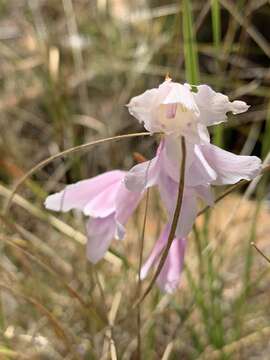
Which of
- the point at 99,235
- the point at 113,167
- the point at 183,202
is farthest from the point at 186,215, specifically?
the point at 113,167

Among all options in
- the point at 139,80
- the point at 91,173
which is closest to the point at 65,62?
the point at 139,80

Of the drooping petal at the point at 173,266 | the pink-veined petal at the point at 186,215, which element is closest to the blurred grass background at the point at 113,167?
the drooping petal at the point at 173,266

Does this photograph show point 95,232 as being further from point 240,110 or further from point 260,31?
point 260,31

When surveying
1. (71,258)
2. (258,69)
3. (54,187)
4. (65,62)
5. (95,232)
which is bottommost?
(95,232)

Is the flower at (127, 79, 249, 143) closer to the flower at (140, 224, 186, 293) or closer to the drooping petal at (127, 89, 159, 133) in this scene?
the drooping petal at (127, 89, 159, 133)

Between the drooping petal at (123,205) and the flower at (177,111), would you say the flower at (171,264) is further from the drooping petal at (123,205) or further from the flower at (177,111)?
the flower at (177,111)

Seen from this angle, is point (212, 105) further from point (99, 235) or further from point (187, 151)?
point (99, 235)
